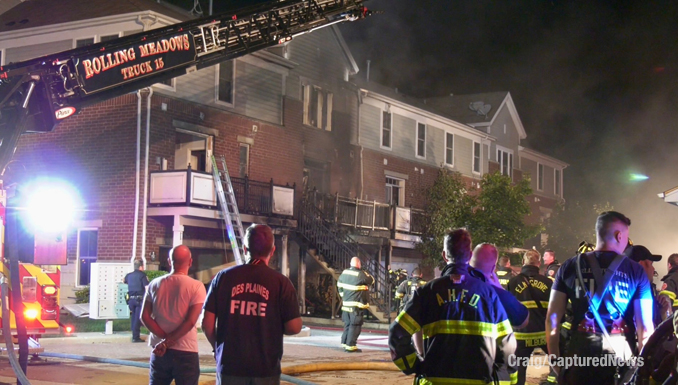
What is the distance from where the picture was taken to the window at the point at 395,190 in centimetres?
3053

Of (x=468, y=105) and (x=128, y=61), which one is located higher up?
(x=468, y=105)

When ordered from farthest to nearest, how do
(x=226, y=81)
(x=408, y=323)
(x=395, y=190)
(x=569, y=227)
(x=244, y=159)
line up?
1. (x=569, y=227)
2. (x=395, y=190)
3. (x=244, y=159)
4. (x=226, y=81)
5. (x=408, y=323)

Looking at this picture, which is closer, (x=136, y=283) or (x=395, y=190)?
(x=136, y=283)

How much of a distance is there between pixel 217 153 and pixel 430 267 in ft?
39.2

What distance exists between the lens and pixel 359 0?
47.6 ft

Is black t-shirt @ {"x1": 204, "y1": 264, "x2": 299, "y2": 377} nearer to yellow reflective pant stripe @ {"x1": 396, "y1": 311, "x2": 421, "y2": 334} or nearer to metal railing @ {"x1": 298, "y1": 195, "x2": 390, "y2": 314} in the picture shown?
yellow reflective pant stripe @ {"x1": 396, "y1": 311, "x2": 421, "y2": 334}

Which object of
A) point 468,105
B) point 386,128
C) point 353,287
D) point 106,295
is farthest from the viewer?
point 468,105

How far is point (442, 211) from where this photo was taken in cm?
3055

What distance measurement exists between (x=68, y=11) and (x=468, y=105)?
22.5 metres

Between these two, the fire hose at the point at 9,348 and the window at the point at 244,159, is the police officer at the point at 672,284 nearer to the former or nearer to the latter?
the fire hose at the point at 9,348

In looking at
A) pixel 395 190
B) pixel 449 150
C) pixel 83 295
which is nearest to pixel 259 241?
pixel 83 295

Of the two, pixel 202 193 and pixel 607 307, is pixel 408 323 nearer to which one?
pixel 607 307

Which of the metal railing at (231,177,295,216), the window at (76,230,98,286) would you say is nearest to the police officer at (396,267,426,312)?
the metal railing at (231,177,295,216)

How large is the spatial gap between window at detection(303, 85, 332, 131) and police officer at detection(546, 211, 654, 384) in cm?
2160
